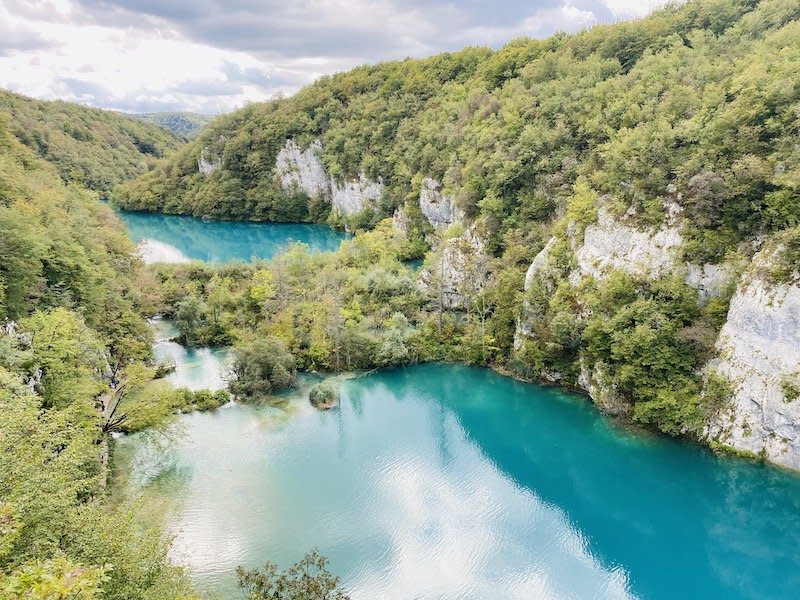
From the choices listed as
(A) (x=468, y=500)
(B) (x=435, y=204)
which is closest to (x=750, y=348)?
(A) (x=468, y=500)

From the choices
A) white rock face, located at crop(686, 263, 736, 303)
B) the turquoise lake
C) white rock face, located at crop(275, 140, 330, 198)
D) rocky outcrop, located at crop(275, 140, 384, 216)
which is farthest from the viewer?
white rock face, located at crop(275, 140, 330, 198)

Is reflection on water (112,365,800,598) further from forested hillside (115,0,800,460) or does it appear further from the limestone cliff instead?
forested hillside (115,0,800,460)

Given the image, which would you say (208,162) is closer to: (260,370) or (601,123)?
(260,370)

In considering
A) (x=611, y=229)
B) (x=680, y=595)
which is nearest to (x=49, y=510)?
(x=680, y=595)

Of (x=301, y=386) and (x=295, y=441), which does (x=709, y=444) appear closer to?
(x=295, y=441)

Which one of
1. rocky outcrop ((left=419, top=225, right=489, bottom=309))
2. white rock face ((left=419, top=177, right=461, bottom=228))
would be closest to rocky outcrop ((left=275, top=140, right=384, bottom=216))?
white rock face ((left=419, top=177, right=461, bottom=228))

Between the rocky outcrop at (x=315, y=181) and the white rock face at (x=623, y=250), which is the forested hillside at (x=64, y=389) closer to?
the white rock face at (x=623, y=250)
